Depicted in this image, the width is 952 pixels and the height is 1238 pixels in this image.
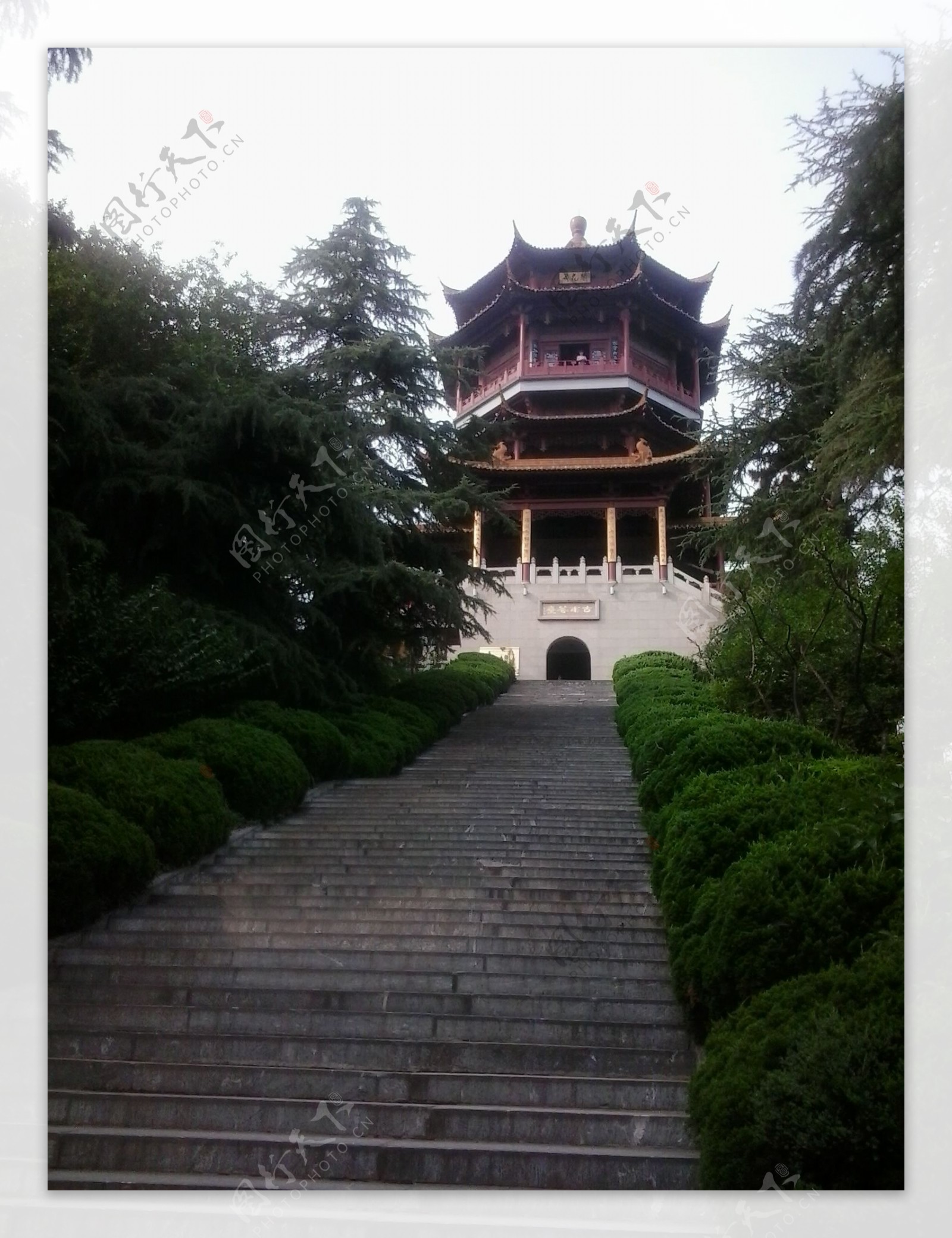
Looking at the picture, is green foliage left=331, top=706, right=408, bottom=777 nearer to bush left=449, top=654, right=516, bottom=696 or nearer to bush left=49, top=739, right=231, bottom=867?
bush left=49, top=739, right=231, bottom=867

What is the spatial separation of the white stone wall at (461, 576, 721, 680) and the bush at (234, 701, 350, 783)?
984 cm

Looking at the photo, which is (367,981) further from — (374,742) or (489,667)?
(489,667)

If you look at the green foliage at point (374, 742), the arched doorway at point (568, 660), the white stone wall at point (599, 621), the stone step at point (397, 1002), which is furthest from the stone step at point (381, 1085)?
the arched doorway at point (568, 660)

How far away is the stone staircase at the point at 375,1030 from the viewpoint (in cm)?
346

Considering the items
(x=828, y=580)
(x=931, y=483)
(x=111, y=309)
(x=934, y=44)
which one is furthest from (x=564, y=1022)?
(x=111, y=309)

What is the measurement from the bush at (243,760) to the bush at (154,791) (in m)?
0.32

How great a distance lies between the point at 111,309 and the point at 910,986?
6.04 meters

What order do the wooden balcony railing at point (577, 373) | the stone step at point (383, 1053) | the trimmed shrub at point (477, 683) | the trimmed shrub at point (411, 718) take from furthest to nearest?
the wooden balcony railing at point (577, 373) → the trimmed shrub at point (477, 683) → the trimmed shrub at point (411, 718) → the stone step at point (383, 1053)

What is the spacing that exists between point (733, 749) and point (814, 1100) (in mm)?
3193

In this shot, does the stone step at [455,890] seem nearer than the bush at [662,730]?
Yes

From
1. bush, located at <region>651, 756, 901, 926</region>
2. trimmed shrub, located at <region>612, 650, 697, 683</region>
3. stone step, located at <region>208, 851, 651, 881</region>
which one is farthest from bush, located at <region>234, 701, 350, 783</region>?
trimmed shrub, located at <region>612, 650, 697, 683</region>

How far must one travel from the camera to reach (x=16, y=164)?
15.5 ft

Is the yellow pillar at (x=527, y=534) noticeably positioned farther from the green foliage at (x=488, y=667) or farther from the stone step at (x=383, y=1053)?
the stone step at (x=383, y=1053)

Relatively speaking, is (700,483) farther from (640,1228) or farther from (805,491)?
(640,1228)
